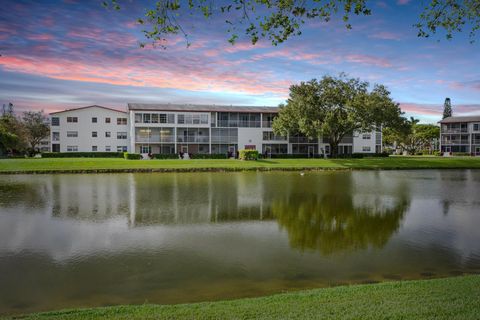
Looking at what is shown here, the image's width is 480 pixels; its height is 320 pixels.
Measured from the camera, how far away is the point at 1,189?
2425cm

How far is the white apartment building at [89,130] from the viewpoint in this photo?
68.1 meters

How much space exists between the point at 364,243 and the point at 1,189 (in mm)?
23002

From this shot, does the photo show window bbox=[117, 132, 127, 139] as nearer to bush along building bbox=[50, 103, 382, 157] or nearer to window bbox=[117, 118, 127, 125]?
bush along building bbox=[50, 103, 382, 157]

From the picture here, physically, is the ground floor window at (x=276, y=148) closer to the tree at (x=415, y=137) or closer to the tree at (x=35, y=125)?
the tree at (x=415, y=137)

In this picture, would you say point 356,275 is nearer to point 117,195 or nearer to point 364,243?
point 364,243

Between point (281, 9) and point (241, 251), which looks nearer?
point (281, 9)

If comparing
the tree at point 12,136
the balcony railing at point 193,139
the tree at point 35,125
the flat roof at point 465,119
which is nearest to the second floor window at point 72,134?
the tree at point 12,136

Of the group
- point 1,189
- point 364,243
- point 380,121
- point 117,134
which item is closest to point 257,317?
point 364,243

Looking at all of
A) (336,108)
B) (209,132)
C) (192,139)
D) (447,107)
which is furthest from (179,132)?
(447,107)

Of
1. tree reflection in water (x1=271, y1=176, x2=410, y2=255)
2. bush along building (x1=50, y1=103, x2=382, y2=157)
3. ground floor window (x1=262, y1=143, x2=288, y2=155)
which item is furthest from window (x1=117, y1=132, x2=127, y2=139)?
tree reflection in water (x1=271, y1=176, x2=410, y2=255)

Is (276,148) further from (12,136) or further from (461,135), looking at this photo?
(461,135)

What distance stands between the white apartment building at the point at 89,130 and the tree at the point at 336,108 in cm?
3188

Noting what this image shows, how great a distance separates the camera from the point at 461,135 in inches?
3509

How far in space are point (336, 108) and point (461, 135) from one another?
5150 cm
